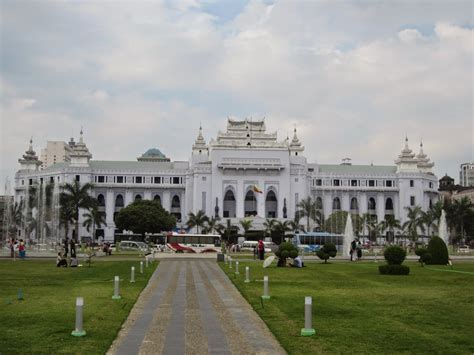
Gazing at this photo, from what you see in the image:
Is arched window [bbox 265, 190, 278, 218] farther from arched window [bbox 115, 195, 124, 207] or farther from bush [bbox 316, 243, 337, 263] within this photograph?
bush [bbox 316, 243, 337, 263]

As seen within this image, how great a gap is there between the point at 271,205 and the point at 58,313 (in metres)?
119

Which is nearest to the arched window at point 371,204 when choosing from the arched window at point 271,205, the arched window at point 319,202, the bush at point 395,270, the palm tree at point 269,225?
the arched window at point 319,202

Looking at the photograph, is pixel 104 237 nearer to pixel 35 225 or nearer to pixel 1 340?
pixel 35 225

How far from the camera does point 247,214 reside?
13562 cm

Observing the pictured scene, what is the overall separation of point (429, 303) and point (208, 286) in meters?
10.6

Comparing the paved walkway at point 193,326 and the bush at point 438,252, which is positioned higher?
the bush at point 438,252

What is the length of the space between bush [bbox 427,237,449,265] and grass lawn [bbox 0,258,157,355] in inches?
965

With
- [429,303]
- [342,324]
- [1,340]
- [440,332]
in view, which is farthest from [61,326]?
[429,303]

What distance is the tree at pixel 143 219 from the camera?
108 meters

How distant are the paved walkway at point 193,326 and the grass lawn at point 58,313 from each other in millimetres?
488

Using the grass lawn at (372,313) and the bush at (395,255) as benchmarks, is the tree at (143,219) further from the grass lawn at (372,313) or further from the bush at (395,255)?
the grass lawn at (372,313)

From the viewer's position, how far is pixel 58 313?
18.4 metres

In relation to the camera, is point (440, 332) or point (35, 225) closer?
point (440, 332)

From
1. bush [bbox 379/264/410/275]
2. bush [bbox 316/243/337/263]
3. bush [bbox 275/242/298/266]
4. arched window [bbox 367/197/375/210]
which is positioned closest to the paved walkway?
bush [bbox 379/264/410/275]
